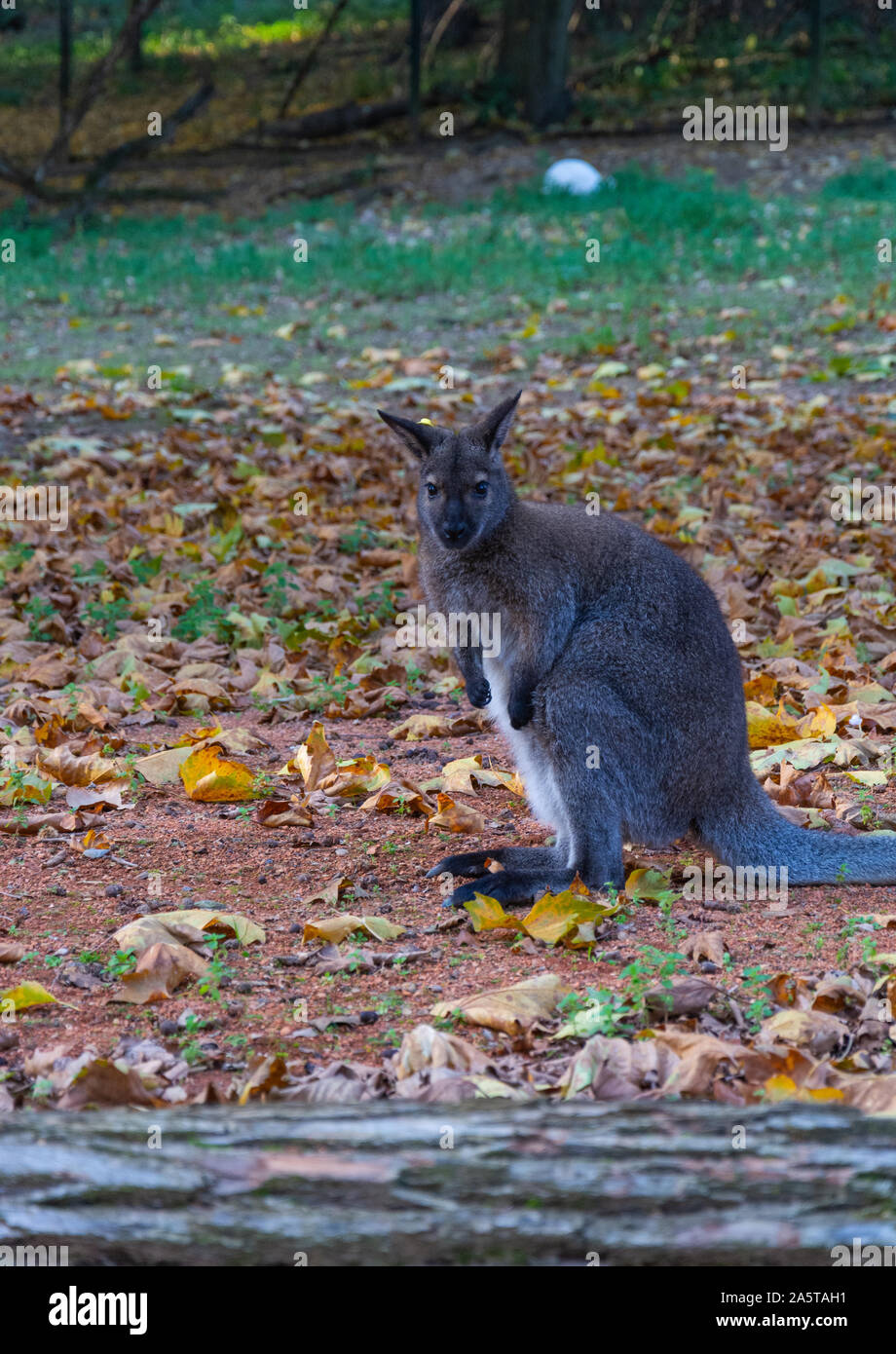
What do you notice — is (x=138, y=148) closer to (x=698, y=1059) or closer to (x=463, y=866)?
(x=463, y=866)

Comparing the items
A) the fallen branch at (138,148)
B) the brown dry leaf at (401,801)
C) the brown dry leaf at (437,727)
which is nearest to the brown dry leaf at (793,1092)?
the brown dry leaf at (401,801)

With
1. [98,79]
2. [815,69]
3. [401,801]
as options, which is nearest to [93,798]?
[401,801]

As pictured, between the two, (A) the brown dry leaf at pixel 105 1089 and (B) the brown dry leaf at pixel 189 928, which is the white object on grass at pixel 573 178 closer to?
(B) the brown dry leaf at pixel 189 928

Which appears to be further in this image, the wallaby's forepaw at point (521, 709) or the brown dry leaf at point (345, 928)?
the wallaby's forepaw at point (521, 709)

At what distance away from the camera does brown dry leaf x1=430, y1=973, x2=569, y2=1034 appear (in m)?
2.79

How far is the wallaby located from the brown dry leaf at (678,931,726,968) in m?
0.37

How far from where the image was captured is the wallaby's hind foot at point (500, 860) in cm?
370

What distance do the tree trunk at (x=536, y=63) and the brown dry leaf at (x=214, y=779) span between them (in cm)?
1595

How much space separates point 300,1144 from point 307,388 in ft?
28.1

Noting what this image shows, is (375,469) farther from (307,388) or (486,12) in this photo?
(486,12)

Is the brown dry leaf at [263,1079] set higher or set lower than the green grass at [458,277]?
lower

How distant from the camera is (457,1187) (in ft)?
6.07

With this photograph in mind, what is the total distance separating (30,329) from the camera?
38.7 feet
